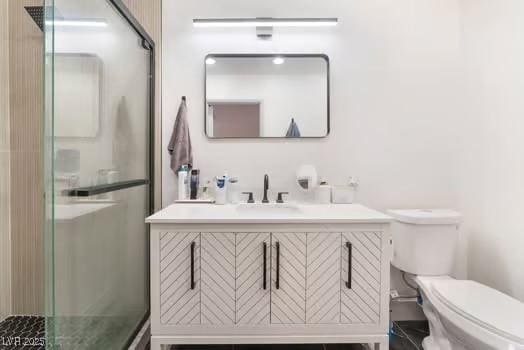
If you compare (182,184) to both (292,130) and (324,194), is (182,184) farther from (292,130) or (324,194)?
(324,194)

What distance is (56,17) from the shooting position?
35.4 inches

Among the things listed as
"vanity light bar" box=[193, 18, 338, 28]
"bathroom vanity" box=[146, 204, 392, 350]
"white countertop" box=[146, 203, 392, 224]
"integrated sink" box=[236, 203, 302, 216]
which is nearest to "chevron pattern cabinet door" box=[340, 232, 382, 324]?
"bathroom vanity" box=[146, 204, 392, 350]

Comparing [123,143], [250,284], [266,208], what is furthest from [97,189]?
[266,208]

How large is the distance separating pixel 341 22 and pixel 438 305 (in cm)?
173

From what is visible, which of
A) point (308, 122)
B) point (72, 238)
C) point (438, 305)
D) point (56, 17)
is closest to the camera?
point (56, 17)

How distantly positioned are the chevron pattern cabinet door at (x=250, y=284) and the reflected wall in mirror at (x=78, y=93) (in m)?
0.78

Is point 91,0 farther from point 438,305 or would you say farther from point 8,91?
point 438,305

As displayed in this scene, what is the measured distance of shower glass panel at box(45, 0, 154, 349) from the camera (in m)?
0.92

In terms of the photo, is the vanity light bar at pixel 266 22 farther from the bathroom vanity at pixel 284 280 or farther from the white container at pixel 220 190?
the bathroom vanity at pixel 284 280

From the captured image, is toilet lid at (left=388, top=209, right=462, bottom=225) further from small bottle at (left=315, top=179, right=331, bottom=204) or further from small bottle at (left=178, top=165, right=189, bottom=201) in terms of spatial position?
small bottle at (left=178, top=165, right=189, bottom=201)

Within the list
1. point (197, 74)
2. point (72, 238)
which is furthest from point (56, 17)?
point (197, 74)

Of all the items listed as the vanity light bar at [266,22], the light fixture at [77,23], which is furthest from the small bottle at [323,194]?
the light fixture at [77,23]

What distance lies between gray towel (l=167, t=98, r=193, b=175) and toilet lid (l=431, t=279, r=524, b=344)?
155 centimetres

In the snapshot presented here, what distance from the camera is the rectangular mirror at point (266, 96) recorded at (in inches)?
69.1
